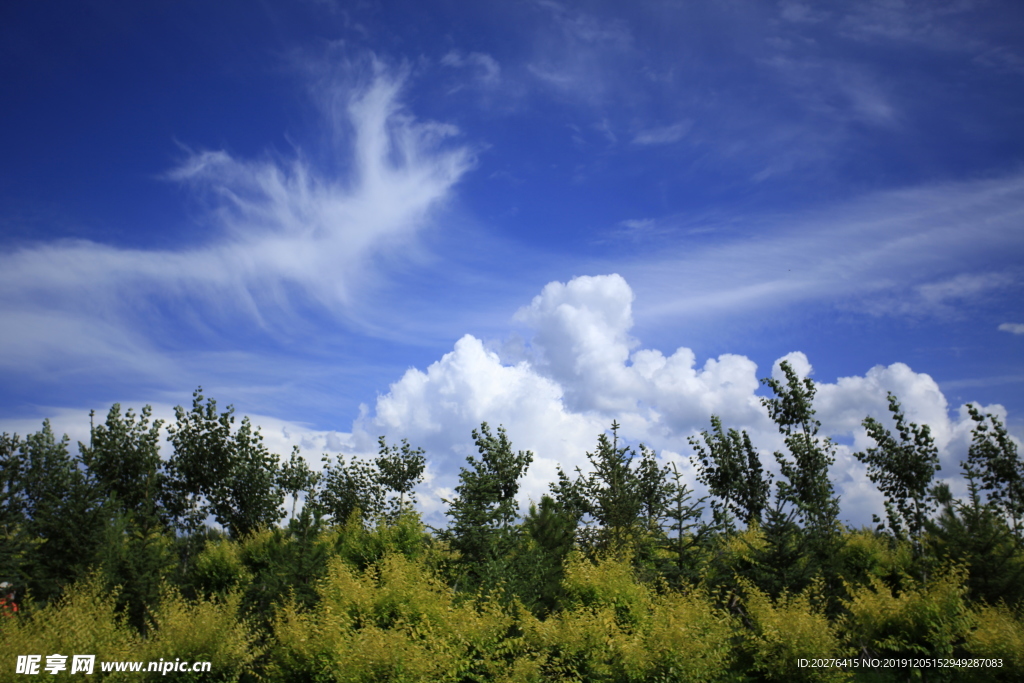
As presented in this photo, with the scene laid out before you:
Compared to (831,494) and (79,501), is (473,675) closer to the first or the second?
(79,501)

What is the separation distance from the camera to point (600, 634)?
62.3 feet

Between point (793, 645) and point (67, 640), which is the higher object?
point (67, 640)

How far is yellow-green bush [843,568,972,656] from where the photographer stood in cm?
2064

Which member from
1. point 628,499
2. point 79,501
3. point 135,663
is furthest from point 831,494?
point 79,501

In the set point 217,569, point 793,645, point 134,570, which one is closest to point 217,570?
point 217,569

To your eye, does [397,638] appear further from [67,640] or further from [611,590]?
[611,590]

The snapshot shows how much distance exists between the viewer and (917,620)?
2091 centimetres

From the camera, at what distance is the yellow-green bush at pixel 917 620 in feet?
67.7

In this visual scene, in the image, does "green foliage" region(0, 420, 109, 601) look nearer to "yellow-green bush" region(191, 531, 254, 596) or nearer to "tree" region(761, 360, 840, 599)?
"yellow-green bush" region(191, 531, 254, 596)

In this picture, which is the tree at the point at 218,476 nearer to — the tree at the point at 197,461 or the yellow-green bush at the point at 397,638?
the tree at the point at 197,461

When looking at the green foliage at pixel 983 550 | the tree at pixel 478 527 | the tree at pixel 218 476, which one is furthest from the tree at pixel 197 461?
the green foliage at pixel 983 550

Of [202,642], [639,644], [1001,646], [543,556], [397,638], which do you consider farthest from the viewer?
[543,556]

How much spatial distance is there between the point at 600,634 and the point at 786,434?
32.8m

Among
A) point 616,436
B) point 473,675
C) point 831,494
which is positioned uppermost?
point 616,436
